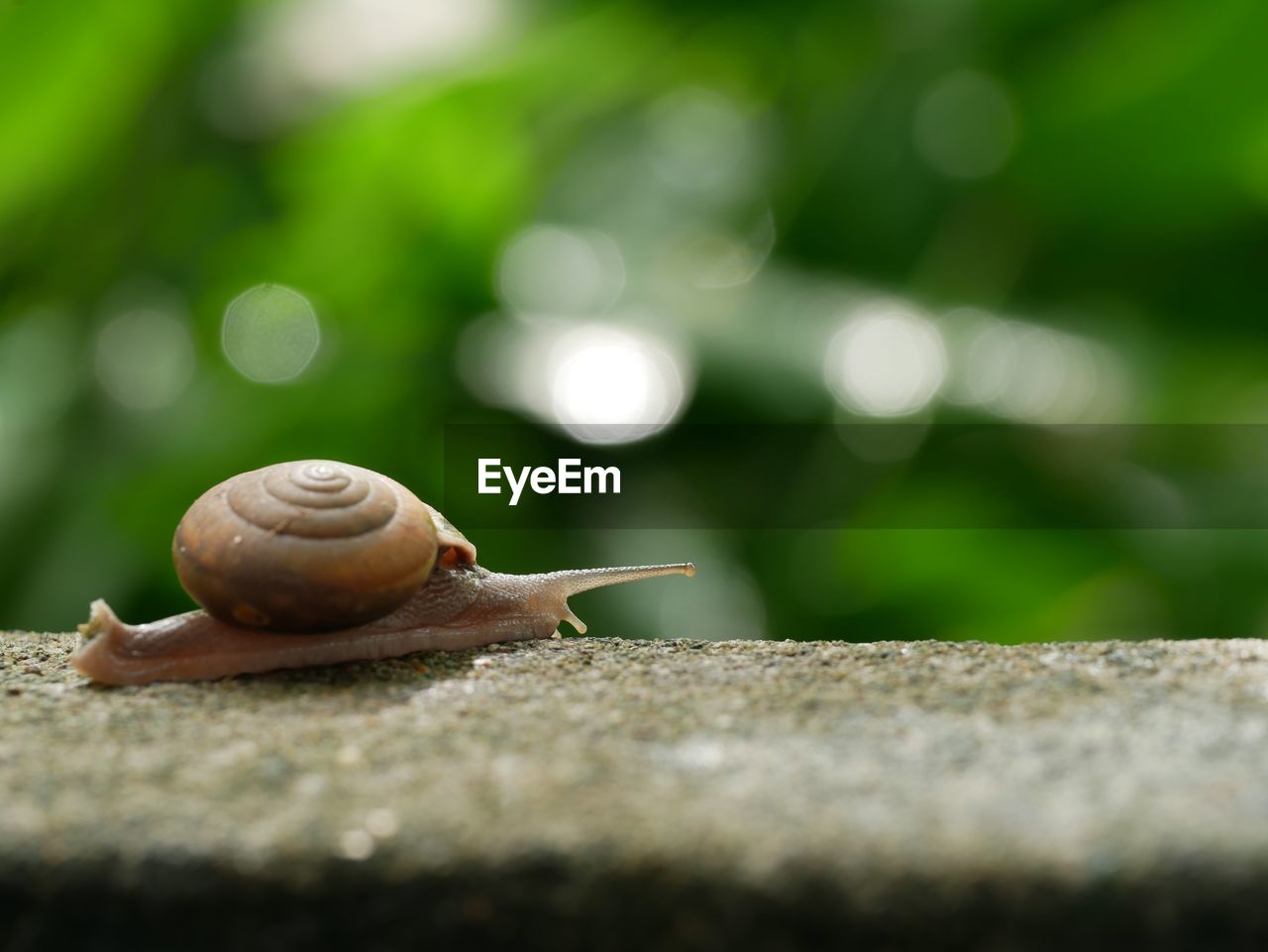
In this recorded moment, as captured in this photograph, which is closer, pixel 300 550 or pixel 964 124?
pixel 300 550

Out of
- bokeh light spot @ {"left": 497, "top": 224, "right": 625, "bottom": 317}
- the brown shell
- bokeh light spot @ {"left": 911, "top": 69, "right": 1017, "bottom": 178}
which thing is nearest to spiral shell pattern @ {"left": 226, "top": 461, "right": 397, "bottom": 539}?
the brown shell

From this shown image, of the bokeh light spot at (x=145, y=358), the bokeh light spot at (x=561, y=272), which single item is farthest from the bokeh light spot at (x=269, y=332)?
the bokeh light spot at (x=561, y=272)

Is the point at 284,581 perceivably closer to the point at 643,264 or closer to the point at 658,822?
the point at 658,822

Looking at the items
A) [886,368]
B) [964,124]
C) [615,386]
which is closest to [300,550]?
[615,386]

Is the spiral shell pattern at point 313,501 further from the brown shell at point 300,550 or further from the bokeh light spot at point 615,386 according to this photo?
the bokeh light spot at point 615,386

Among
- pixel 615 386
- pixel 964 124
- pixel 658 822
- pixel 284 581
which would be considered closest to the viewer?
pixel 658 822

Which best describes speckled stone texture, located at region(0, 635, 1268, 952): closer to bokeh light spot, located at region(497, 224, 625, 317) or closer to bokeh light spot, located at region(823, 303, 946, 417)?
bokeh light spot, located at region(823, 303, 946, 417)

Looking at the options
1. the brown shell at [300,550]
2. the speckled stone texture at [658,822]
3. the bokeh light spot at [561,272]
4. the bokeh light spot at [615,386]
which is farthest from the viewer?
the bokeh light spot at [561,272]
